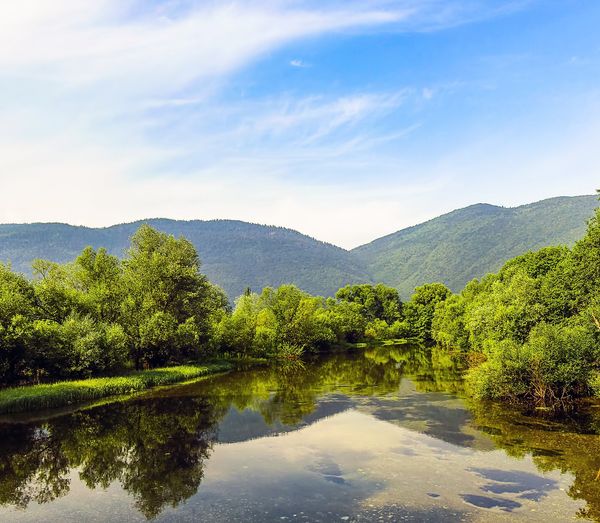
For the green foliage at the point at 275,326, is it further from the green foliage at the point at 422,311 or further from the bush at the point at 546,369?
the bush at the point at 546,369

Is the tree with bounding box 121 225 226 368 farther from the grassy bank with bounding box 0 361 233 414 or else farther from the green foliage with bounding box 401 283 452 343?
the green foliage with bounding box 401 283 452 343

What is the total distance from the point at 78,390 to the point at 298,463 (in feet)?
81.4

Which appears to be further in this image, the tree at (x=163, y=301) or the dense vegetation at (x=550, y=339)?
the tree at (x=163, y=301)

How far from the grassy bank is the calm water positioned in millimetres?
2584

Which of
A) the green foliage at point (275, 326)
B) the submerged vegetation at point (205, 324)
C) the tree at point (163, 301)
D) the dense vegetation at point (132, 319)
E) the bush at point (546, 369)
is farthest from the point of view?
the green foliage at point (275, 326)

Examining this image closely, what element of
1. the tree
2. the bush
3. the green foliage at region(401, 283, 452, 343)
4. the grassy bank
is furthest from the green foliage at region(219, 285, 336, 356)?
the bush

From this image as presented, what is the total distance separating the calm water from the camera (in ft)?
63.1

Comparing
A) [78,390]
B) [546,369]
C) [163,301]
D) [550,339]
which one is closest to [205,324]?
[163,301]

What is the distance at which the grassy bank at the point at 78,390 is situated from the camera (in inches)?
1459

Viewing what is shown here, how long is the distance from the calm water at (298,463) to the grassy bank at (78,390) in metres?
2.58

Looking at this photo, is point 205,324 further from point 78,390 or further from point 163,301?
point 78,390

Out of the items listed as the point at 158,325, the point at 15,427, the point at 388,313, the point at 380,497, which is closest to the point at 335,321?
the point at 388,313

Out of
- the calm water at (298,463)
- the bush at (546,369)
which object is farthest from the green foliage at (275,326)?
the bush at (546,369)

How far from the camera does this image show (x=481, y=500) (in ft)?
64.4
